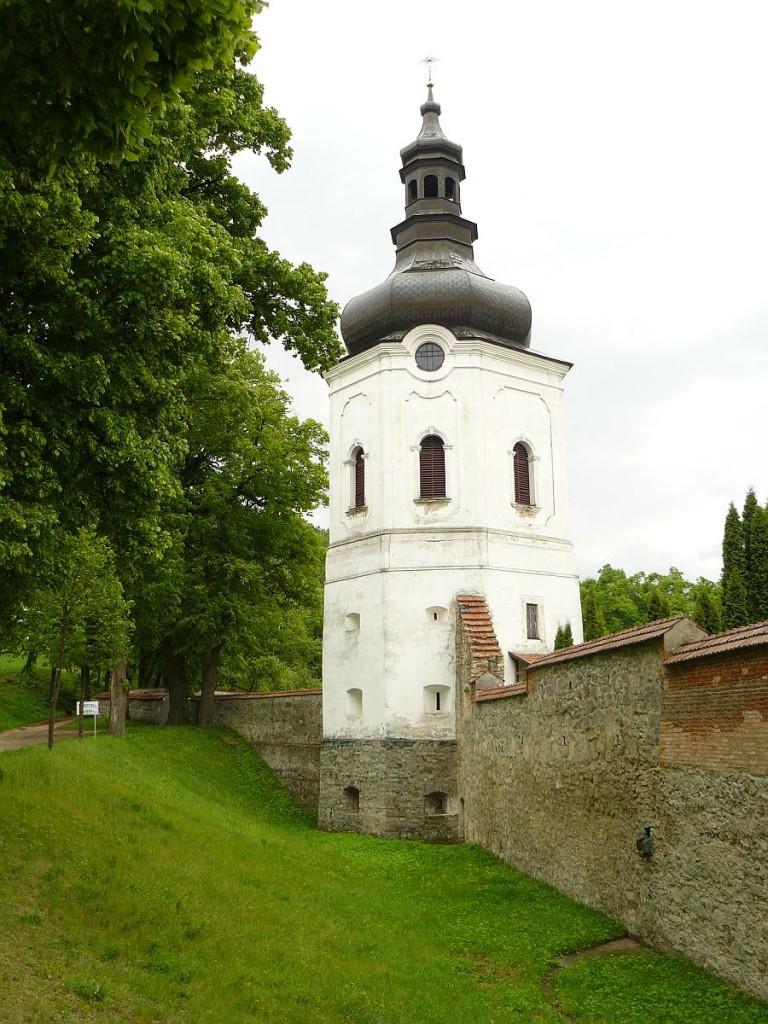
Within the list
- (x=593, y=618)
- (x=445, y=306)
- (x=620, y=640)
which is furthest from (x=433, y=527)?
(x=620, y=640)

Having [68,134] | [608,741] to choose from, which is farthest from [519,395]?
[68,134]

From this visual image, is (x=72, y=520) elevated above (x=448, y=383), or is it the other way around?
(x=448, y=383)

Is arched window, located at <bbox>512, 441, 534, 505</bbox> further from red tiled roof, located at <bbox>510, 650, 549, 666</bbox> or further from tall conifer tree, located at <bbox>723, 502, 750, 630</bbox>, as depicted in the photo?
tall conifer tree, located at <bbox>723, 502, 750, 630</bbox>

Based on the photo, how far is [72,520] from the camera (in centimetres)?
917

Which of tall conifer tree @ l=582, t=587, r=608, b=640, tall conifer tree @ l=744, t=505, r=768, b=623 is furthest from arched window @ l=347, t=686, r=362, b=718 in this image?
tall conifer tree @ l=744, t=505, r=768, b=623

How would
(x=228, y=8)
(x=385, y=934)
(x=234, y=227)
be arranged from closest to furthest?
1. (x=228, y=8)
2. (x=385, y=934)
3. (x=234, y=227)

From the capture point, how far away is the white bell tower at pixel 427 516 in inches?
801

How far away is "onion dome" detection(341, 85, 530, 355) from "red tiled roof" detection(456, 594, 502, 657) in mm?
6410

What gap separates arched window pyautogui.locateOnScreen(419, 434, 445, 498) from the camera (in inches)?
856

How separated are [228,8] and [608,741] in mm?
8952

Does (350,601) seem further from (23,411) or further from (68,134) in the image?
(68,134)

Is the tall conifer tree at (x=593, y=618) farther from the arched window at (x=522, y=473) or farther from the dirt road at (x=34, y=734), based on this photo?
the dirt road at (x=34, y=734)

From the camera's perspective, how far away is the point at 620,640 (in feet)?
34.6

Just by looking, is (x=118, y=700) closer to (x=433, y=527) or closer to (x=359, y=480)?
(x=359, y=480)
